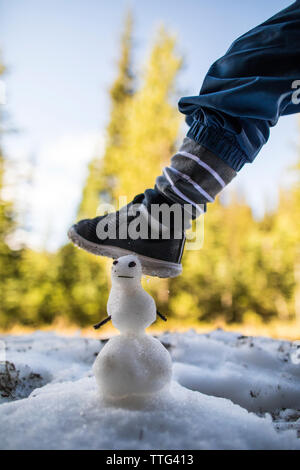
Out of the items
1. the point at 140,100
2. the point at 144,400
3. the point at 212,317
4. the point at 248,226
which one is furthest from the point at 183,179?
the point at 248,226

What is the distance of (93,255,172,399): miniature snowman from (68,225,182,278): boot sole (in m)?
0.30

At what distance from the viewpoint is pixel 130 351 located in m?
0.89

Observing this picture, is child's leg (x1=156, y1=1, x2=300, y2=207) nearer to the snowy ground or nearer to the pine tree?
the snowy ground

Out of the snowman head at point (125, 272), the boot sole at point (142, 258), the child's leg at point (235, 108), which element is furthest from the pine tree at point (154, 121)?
the snowman head at point (125, 272)

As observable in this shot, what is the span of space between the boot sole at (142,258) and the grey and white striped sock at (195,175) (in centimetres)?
30

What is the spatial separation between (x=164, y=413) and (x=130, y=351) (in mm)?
182

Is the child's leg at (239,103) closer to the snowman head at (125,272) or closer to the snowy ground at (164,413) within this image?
the snowman head at (125,272)

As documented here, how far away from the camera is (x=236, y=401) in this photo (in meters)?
1.32

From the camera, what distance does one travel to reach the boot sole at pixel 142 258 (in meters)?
1.29

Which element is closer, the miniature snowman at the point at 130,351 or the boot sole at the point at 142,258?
the miniature snowman at the point at 130,351

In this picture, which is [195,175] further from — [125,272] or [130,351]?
[130,351]

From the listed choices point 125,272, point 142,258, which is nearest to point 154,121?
point 142,258

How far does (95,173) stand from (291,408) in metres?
12.5

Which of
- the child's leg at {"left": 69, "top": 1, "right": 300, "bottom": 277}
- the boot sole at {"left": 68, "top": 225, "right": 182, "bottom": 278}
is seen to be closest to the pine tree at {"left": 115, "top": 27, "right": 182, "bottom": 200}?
the boot sole at {"left": 68, "top": 225, "right": 182, "bottom": 278}
